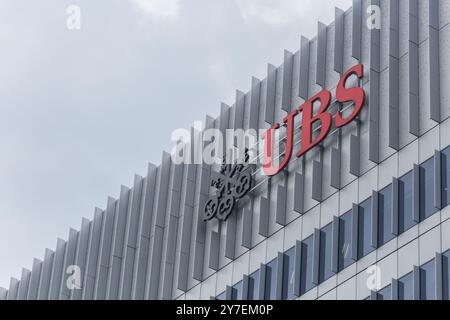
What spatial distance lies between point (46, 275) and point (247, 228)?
61.9 ft

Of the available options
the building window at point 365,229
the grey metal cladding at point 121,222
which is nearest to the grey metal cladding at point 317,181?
the building window at point 365,229

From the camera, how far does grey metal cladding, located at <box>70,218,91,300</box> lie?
74.9 m

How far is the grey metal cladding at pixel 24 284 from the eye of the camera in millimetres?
81375

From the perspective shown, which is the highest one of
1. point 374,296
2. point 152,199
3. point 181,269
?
point 152,199

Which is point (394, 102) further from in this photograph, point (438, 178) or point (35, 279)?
point (35, 279)

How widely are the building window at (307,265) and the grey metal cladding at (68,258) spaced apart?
19239 mm

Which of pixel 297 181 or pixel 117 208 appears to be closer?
pixel 297 181

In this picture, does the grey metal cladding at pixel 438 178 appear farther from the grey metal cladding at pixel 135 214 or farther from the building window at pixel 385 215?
the grey metal cladding at pixel 135 214

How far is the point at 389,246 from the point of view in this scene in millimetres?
55094
